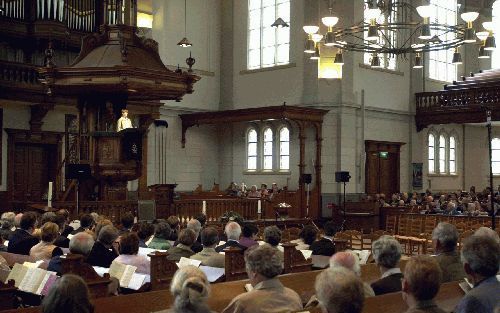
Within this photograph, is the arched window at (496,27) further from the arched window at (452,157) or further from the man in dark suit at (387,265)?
the man in dark suit at (387,265)

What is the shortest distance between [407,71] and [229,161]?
6.89 m

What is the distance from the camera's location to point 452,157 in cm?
2622

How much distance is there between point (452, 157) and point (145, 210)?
52.0ft

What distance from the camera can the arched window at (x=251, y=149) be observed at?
76.8 ft

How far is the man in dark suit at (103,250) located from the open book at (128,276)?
716 mm

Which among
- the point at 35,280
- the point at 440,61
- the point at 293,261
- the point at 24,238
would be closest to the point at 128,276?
the point at 35,280

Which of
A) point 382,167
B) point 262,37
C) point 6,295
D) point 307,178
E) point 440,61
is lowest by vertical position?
point 6,295

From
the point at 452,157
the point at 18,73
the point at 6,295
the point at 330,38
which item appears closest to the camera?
the point at 6,295

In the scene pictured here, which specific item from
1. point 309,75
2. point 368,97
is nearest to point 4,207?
point 309,75

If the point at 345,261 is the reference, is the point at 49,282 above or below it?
below

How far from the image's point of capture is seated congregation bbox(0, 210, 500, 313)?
3.23 meters

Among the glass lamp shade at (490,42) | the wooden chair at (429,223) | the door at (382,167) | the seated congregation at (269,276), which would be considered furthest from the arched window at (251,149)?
the seated congregation at (269,276)

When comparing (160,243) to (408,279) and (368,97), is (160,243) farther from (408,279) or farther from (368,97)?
(368,97)

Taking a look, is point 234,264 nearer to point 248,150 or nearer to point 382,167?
point 382,167
